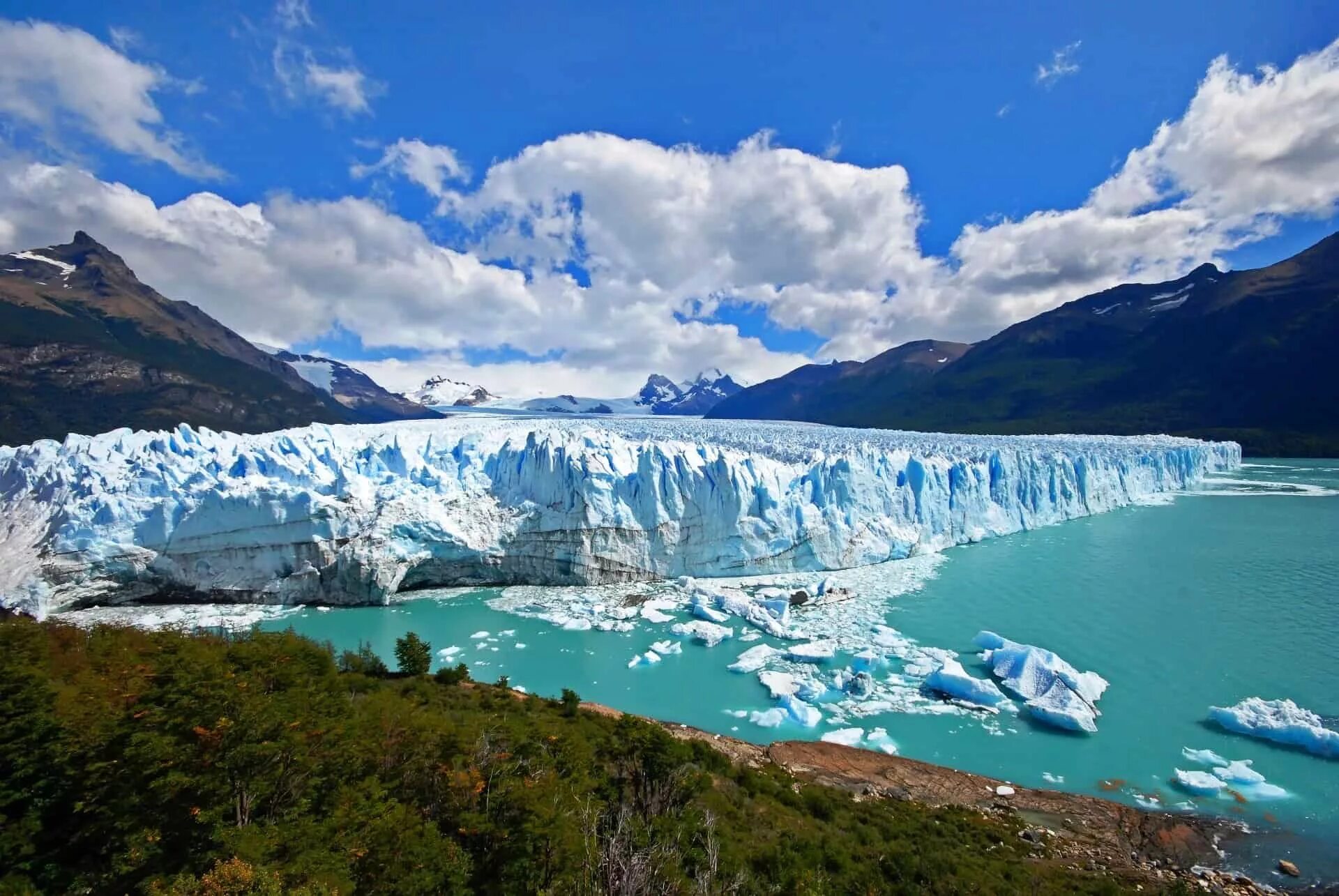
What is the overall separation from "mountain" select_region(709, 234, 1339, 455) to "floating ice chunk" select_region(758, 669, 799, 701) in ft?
212

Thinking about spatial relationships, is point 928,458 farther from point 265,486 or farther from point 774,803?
point 265,486

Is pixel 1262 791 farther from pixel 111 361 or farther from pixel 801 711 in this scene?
pixel 111 361

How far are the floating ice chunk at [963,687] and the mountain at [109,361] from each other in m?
64.2

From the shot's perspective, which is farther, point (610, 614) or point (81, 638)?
point (610, 614)

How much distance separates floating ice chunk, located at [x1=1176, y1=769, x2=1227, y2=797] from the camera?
9773 mm

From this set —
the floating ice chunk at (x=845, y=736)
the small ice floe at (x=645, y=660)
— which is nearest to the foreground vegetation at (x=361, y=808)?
the floating ice chunk at (x=845, y=736)

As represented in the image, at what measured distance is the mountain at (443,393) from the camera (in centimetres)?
15112

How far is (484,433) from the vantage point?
2683 centimetres

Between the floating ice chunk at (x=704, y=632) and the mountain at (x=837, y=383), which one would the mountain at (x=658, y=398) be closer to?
the mountain at (x=837, y=383)

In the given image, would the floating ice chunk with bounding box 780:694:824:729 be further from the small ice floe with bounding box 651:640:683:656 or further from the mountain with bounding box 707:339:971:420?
the mountain with bounding box 707:339:971:420

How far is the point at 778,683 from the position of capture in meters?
13.8

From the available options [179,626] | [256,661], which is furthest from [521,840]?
[179,626]

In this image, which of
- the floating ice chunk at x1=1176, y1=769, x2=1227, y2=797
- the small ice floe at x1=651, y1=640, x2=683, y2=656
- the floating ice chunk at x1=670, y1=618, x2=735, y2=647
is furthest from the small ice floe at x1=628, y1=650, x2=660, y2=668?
the floating ice chunk at x1=1176, y1=769, x2=1227, y2=797

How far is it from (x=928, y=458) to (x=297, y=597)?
83.4 ft
